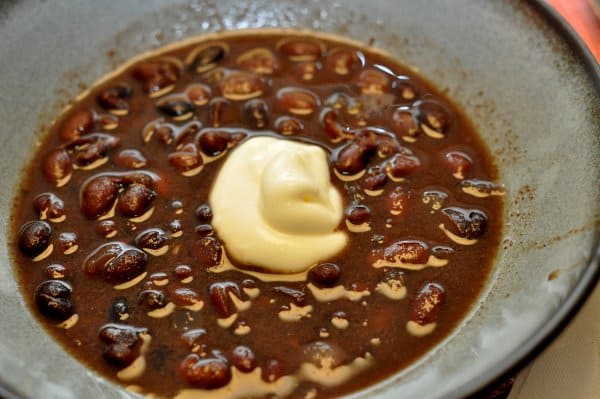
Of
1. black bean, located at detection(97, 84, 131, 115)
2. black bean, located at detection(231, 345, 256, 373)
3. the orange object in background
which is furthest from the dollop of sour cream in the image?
the orange object in background

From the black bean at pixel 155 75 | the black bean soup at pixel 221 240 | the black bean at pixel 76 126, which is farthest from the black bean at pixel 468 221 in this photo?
the black bean at pixel 76 126

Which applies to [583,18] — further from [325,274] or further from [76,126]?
[76,126]

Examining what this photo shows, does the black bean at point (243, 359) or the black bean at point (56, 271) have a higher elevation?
the black bean at point (56, 271)

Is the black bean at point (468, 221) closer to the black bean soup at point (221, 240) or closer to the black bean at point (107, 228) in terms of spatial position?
the black bean soup at point (221, 240)

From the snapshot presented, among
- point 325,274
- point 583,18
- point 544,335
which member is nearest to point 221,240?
point 325,274

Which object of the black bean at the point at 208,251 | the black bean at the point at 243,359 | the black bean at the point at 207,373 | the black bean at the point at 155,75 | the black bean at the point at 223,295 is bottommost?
the black bean at the point at 207,373

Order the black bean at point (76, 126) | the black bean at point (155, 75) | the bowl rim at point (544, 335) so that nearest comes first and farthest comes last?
the bowl rim at point (544, 335)
the black bean at point (76, 126)
the black bean at point (155, 75)

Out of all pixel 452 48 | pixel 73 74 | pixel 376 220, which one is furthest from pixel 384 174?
pixel 73 74
